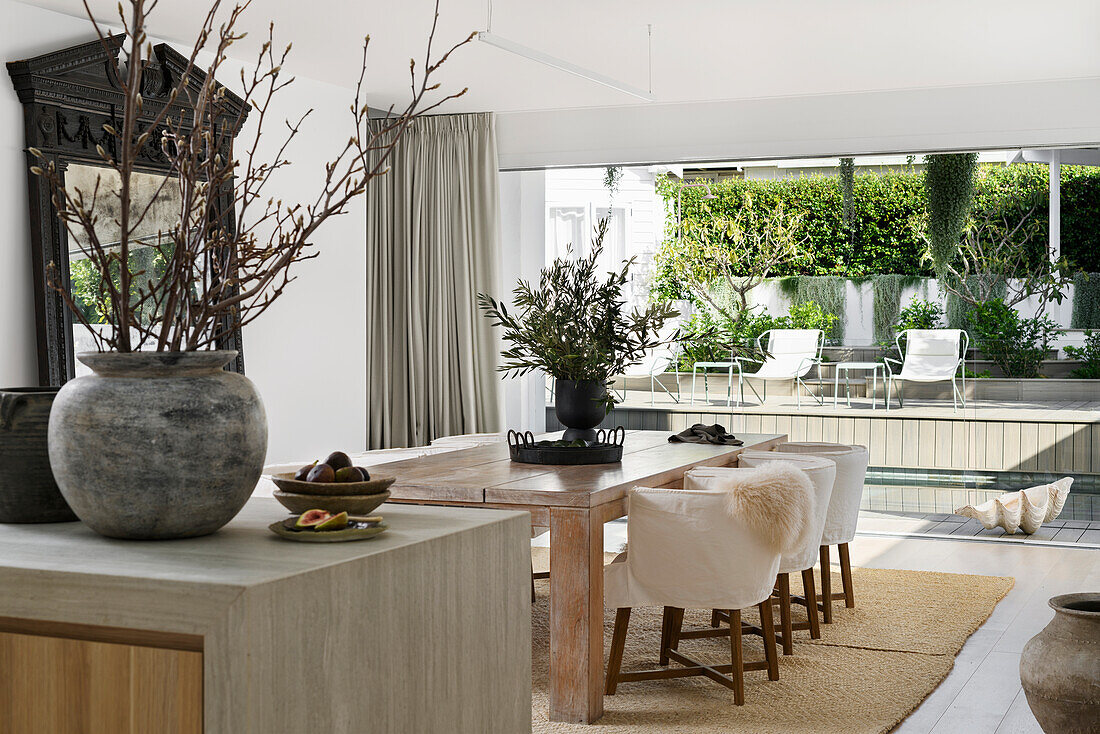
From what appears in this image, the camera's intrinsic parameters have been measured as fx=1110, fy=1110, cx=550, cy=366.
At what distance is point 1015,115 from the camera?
679cm

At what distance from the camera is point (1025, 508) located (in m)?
6.77

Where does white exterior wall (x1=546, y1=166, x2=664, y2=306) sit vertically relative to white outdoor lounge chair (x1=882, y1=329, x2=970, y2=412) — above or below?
above

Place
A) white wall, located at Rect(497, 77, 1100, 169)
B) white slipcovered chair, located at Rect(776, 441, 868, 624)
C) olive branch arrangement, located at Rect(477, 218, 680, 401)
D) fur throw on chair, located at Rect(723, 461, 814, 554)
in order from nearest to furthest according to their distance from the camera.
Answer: fur throw on chair, located at Rect(723, 461, 814, 554) → olive branch arrangement, located at Rect(477, 218, 680, 401) → white slipcovered chair, located at Rect(776, 441, 868, 624) → white wall, located at Rect(497, 77, 1100, 169)

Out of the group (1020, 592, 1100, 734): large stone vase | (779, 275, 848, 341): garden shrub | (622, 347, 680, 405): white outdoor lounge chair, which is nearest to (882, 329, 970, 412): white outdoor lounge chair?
(779, 275, 848, 341): garden shrub

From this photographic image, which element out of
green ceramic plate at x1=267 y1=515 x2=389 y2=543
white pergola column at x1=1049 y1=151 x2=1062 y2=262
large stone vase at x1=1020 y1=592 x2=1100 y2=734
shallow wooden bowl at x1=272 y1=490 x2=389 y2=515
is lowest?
large stone vase at x1=1020 y1=592 x2=1100 y2=734

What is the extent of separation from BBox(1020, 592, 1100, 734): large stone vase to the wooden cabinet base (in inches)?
98.8

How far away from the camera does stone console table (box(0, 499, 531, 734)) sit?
1184mm

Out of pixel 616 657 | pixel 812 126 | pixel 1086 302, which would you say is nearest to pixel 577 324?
pixel 616 657

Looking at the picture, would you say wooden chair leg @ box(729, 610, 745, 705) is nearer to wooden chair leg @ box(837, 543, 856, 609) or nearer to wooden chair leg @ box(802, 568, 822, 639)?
wooden chair leg @ box(802, 568, 822, 639)

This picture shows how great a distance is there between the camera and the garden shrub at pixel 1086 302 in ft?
22.9

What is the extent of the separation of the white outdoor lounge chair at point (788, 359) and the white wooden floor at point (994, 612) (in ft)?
3.97

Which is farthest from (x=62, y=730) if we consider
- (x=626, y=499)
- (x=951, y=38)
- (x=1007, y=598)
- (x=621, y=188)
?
(x=621, y=188)

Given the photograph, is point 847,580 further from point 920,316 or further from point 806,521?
point 920,316

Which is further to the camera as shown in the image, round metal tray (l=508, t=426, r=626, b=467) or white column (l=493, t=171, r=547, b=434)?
white column (l=493, t=171, r=547, b=434)
